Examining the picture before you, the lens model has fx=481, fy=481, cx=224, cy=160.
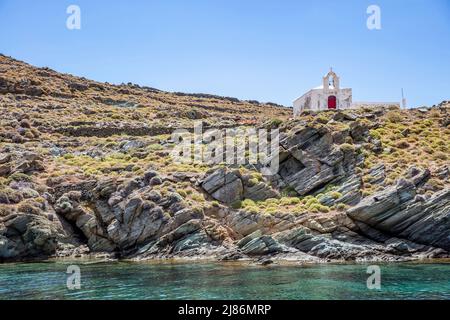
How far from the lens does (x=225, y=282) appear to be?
78.6ft

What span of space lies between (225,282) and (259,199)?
17.0 meters

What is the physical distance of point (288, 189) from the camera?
41.9 m

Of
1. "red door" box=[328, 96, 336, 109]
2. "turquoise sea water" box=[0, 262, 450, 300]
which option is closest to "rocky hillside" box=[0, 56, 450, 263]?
"turquoise sea water" box=[0, 262, 450, 300]

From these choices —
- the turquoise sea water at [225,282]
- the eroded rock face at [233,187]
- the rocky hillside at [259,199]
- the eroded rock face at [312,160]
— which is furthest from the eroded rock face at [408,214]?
the eroded rock face at [233,187]

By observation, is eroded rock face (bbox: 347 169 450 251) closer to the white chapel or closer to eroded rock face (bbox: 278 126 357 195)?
eroded rock face (bbox: 278 126 357 195)

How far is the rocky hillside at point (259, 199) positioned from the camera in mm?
33625

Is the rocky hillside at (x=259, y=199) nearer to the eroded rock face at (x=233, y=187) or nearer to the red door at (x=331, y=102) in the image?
the eroded rock face at (x=233, y=187)

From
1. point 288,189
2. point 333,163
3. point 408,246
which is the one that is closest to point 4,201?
point 288,189

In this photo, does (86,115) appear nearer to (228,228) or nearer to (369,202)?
(228,228)

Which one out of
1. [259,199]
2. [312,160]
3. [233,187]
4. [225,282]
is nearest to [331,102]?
[312,160]

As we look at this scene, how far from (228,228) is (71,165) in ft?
68.5

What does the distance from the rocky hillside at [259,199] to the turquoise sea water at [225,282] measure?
13.0 feet

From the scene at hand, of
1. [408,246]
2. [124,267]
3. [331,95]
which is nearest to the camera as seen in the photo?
[124,267]

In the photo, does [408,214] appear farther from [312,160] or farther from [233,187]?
[233,187]
